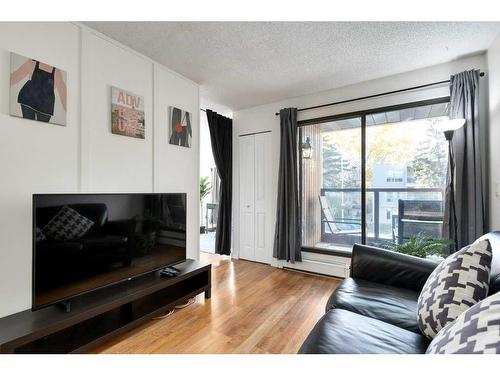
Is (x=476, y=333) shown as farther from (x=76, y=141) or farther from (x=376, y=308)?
(x=76, y=141)

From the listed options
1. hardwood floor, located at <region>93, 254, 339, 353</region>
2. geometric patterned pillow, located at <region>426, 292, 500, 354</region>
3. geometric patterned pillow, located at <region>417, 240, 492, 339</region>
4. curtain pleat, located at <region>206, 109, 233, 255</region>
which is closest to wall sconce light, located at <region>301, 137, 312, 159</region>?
curtain pleat, located at <region>206, 109, 233, 255</region>

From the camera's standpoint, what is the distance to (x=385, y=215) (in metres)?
2.89

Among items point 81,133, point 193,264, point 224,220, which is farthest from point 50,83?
point 224,220

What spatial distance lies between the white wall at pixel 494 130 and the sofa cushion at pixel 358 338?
1.75 m

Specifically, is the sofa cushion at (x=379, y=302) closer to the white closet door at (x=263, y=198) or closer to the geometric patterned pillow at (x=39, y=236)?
the geometric patterned pillow at (x=39, y=236)

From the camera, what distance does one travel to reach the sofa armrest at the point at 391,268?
1.63m

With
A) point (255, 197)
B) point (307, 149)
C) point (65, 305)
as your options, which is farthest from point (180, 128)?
point (65, 305)

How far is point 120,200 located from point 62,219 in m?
0.39

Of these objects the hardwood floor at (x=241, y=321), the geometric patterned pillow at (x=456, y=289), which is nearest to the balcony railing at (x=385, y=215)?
the hardwood floor at (x=241, y=321)

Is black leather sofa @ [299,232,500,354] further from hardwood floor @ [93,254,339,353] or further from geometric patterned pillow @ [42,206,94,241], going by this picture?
geometric patterned pillow @ [42,206,94,241]

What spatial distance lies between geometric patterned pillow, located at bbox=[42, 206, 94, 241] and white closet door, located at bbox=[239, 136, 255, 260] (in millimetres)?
2497

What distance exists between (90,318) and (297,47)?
108 inches
